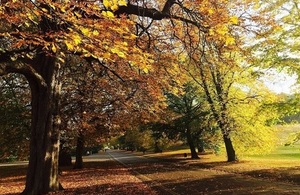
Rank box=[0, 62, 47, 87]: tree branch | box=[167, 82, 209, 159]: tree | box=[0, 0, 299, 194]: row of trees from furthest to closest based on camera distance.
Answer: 1. box=[167, 82, 209, 159]: tree
2. box=[0, 62, 47, 87]: tree branch
3. box=[0, 0, 299, 194]: row of trees

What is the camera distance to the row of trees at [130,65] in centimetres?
748

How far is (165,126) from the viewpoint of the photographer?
40.6 meters

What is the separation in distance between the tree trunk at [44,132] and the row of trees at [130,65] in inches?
1.6

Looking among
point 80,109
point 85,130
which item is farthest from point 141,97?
point 85,130

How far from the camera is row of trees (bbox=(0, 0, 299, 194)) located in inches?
295

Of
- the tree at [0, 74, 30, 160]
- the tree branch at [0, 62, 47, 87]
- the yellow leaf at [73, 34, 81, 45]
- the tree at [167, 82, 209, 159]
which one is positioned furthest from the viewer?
the tree at [167, 82, 209, 159]

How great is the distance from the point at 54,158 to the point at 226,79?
803 inches

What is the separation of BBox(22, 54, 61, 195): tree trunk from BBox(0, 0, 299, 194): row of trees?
0.04 meters

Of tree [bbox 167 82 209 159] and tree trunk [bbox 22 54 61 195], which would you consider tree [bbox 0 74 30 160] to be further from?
tree [bbox 167 82 209 159]

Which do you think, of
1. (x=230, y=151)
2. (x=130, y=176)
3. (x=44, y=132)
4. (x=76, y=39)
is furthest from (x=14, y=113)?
(x=76, y=39)

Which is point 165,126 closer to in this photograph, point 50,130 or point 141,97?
point 141,97

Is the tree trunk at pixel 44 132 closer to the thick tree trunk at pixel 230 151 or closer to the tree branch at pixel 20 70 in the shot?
the tree branch at pixel 20 70

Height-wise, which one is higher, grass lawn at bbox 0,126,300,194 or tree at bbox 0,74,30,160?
tree at bbox 0,74,30,160

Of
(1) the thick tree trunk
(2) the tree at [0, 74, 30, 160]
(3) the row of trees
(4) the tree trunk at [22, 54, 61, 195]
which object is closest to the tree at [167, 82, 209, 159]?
(3) the row of trees
